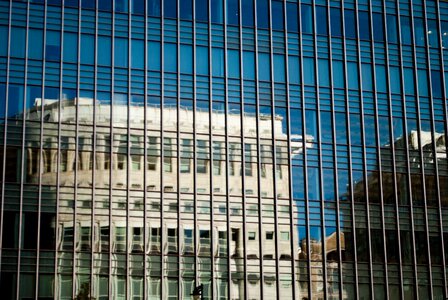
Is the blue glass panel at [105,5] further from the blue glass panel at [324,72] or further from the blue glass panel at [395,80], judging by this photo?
the blue glass panel at [395,80]

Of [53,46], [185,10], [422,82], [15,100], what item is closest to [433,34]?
[422,82]

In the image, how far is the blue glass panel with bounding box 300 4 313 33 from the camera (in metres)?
45.8

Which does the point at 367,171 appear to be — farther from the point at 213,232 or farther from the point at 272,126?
the point at 213,232

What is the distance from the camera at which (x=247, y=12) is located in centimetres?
4478

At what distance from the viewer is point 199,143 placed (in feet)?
138

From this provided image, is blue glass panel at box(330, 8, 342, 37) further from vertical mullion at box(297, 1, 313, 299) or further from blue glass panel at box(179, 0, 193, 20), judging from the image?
blue glass panel at box(179, 0, 193, 20)

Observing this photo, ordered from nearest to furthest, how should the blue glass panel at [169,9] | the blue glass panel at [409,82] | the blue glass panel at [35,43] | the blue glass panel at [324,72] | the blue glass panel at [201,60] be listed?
the blue glass panel at [35,43] < the blue glass panel at [201,60] < the blue glass panel at [169,9] < the blue glass panel at [324,72] < the blue glass panel at [409,82]

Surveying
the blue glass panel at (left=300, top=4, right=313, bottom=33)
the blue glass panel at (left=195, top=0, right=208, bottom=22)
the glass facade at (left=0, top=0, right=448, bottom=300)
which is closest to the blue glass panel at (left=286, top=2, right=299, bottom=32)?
the glass facade at (left=0, top=0, right=448, bottom=300)

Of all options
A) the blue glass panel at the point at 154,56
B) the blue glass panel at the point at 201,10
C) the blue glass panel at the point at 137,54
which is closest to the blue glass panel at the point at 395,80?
the blue glass panel at the point at 201,10

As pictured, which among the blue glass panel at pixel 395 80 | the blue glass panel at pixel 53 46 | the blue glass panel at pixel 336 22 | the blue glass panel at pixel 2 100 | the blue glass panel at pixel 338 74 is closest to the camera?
the blue glass panel at pixel 2 100

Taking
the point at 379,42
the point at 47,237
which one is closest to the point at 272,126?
the point at 379,42

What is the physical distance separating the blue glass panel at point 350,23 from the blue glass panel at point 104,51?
12.6m

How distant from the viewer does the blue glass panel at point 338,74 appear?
4569 centimetres

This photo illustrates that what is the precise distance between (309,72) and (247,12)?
171 inches
